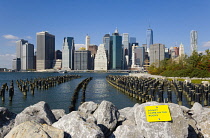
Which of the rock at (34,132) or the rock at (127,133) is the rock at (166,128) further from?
the rock at (34,132)

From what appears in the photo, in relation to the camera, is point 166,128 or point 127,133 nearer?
point 127,133

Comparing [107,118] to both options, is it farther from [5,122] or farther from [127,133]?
[5,122]

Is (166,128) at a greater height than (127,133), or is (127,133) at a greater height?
(166,128)

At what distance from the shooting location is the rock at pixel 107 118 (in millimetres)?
8265

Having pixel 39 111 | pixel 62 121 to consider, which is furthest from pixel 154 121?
pixel 39 111

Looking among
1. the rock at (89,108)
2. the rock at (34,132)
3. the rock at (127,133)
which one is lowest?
the rock at (127,133)

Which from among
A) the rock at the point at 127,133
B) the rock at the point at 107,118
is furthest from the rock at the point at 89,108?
the rock at the point at 127,133

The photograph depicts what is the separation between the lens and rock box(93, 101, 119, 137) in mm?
8265

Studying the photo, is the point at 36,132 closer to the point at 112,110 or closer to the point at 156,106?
the point at 112,110

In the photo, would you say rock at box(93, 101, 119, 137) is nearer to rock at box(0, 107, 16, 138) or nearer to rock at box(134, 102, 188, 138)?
rock at box(134, 102, 188, 138)

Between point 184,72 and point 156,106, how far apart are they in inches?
2025

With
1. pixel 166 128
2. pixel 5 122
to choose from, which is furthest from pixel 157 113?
pixel 5 122

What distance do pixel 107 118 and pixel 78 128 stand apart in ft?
6.37

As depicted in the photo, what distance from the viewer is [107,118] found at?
862 cm
